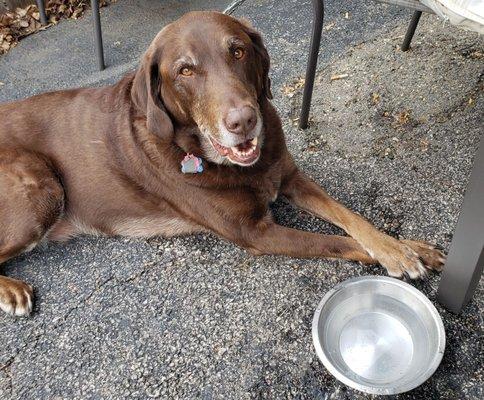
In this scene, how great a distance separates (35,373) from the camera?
2.34 m

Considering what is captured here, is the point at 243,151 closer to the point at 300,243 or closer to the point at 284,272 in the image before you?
the point at 300,243

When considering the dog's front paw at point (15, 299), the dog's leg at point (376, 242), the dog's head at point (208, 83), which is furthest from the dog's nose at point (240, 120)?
the dog's front paw at point (15, 299)

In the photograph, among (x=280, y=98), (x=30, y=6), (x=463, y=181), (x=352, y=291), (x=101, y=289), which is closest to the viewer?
(x=352, y=291)

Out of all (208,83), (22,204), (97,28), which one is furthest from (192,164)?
(97,28)

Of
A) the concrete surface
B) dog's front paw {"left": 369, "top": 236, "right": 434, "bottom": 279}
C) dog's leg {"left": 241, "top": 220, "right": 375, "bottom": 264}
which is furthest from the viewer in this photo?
dog's leg {"left": 241, "top": 220, "right": 375, "bottom": 264}

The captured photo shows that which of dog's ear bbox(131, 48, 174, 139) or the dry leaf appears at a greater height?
dog's ear bbox(131, 48, 174, 139)

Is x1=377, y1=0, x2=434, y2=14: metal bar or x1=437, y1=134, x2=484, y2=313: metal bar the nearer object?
x1=437, y1=134, x2=484, y2=313: metal bar

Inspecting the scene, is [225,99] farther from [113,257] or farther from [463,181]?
[463,181]

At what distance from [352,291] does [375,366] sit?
1.01ft

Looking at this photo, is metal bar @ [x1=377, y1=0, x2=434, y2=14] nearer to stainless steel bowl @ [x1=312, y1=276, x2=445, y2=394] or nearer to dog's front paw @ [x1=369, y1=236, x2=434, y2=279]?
dog's front paw @ [x1=369, y1=236, x2=434, y2=279]

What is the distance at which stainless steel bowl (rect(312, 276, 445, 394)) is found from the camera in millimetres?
2020

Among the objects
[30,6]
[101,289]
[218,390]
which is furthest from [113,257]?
[30,6]

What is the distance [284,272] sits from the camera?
2568 mm

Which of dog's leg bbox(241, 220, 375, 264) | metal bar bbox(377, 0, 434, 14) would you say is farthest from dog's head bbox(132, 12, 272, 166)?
metal bar bbox(377, 0, 434, 14)
